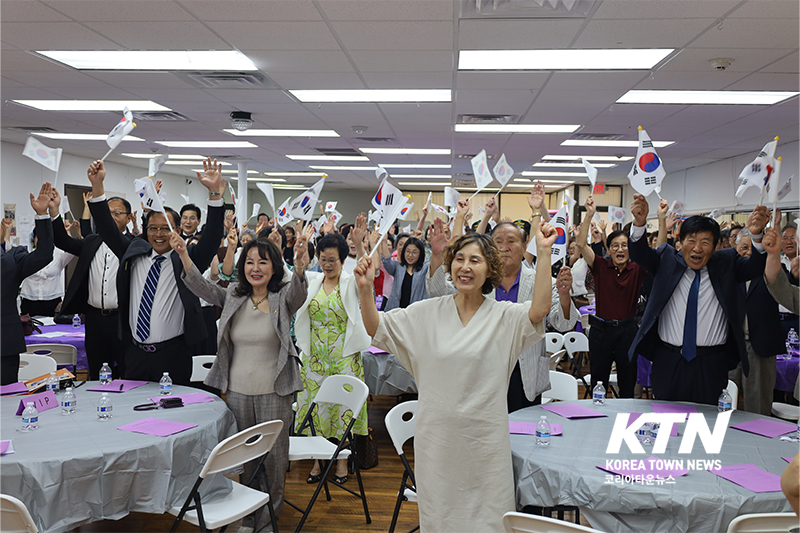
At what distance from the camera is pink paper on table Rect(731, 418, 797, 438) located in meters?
2.77

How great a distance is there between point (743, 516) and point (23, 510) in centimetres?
258

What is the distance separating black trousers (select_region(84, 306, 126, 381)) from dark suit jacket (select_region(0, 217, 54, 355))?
596 mm

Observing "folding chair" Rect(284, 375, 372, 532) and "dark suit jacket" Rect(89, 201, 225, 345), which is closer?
"folding chair" Rect(284, 375, 372, 532)

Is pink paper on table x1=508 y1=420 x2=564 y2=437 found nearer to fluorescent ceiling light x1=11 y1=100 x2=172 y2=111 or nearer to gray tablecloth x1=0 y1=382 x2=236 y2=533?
gray tablecloth x1=0 y1=382 x2=236 y2=533

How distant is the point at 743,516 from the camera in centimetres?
190

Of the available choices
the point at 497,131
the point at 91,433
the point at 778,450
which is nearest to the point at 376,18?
the point at 91,433

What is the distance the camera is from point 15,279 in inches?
146

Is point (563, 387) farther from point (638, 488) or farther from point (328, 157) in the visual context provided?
point (328, 157)

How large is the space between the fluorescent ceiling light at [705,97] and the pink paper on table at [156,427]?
5.90m

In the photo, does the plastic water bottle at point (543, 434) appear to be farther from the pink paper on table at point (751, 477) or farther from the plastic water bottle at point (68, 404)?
the plastic water bottle at point (68, 404)

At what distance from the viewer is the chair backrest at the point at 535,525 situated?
Result: 72.5 inches

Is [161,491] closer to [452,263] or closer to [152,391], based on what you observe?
[152,391]

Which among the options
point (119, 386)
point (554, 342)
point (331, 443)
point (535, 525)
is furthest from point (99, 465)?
point (554, 342)

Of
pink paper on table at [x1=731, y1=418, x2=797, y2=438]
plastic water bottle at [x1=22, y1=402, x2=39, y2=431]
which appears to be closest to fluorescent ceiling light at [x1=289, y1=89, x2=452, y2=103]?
pink paper on table at [x1=731, y1=418, x2=797, y2=438]
